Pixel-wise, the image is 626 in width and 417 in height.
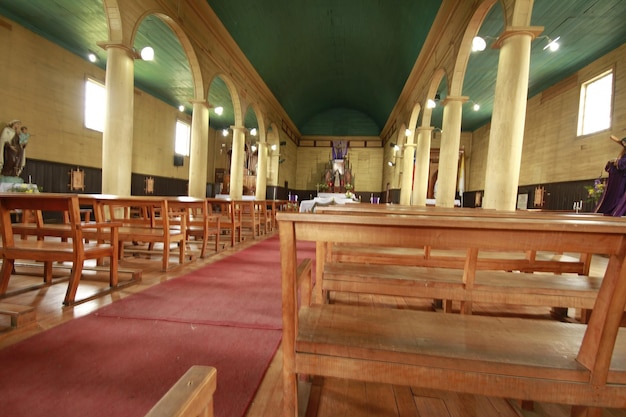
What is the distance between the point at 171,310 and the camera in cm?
221

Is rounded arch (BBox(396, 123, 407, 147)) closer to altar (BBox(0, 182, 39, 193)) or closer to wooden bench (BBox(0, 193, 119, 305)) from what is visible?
altar (BBox(0, 182, 39, 193))

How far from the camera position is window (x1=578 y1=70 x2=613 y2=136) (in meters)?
7.27

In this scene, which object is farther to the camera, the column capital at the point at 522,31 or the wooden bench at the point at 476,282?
the column capital at the point at 522,31

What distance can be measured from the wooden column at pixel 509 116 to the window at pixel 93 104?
33.5 ft

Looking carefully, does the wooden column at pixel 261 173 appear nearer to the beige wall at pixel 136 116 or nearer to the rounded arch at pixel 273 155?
the rounded arch at pixel 273 155

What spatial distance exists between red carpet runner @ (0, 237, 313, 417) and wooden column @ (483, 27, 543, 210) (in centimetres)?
367

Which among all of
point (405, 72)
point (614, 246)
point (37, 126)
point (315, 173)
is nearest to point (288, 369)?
point (614, 246)

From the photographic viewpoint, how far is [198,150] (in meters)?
7.46

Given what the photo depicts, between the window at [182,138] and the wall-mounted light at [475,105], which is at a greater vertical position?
the wall-mounted light at [475,105]

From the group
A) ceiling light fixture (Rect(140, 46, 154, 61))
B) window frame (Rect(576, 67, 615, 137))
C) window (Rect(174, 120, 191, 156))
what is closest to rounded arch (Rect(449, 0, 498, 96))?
window frame (Rect(576, 67, 615, 137))

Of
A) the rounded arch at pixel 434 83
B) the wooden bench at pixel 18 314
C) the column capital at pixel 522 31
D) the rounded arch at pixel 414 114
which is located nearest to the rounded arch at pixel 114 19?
the wooden bench at pixel 18 314

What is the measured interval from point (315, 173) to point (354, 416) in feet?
60.5

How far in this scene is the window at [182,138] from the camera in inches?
536

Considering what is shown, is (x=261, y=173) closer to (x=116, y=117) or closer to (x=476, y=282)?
(x=116, y=117)
